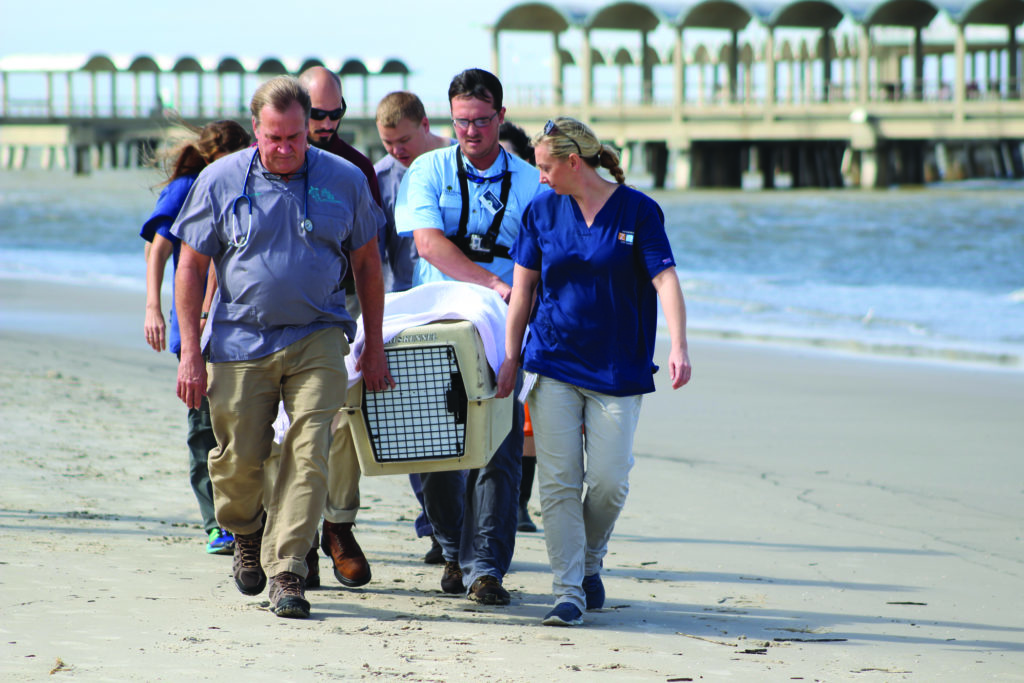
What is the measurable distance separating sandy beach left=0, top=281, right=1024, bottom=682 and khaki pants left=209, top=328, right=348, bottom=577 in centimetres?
31

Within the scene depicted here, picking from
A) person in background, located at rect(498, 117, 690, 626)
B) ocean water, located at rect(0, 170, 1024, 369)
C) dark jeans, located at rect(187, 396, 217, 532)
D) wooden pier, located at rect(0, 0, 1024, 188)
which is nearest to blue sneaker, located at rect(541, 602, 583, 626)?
person in background, located at rect(498, 117, 690, 626)

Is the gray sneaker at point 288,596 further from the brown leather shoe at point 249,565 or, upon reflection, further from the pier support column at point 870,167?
the pier support column at point 870,167

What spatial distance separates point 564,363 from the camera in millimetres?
4250

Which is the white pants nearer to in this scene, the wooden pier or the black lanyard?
the black lanyard

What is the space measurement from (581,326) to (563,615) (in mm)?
953

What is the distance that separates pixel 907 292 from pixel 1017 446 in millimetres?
13999

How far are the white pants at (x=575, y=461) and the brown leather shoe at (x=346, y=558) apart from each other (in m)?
0.74

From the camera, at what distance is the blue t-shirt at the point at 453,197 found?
4.64m

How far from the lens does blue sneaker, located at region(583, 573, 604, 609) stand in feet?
14.7

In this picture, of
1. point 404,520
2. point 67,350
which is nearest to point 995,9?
point 67,350

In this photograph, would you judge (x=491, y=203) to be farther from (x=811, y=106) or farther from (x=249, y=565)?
(x=811, y=106)

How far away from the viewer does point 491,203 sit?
4.70m

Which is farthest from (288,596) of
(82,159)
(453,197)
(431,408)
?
(82,159)

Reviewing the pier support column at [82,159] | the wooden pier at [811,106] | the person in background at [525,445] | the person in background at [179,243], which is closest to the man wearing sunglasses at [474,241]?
the person in background at [525,445]
